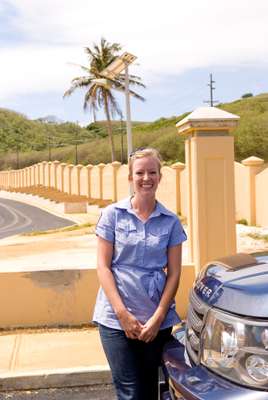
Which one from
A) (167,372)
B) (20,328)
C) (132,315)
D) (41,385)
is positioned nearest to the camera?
(167,372)

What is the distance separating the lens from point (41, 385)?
14.9ft

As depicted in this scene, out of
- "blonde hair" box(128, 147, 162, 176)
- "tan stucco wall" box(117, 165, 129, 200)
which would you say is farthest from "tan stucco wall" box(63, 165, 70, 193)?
"blonde hair" box(128, 147, 162, 176)

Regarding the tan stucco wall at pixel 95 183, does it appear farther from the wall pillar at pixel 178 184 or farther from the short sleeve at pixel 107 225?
the short sleeve at pixel 107 225

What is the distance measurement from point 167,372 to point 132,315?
0.34 meters

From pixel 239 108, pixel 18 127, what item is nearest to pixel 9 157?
pixel 18 127

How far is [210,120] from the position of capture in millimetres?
5832

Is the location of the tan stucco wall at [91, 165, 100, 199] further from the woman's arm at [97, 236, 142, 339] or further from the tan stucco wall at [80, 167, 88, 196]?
the woman's arm at [97, 236, 142, 339]

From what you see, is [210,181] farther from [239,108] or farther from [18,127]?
[18,127]

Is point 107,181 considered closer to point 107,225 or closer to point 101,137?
point 107,225

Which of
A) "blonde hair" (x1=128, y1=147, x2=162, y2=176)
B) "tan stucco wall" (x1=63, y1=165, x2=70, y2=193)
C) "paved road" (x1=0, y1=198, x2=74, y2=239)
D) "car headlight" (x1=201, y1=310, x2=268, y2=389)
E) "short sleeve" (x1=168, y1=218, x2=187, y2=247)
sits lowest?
"paved road" (x1=0, y1=198, x2=74, y2=239)

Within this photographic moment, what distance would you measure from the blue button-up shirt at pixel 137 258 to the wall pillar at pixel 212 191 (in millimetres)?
3125

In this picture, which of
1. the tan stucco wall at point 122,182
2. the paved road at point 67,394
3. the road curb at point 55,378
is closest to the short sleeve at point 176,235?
the paved road at point 67,394

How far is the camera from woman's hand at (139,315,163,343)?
2740mm

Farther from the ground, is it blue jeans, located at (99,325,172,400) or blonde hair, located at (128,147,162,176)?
blonde hair, located at (128,147,162,176)
